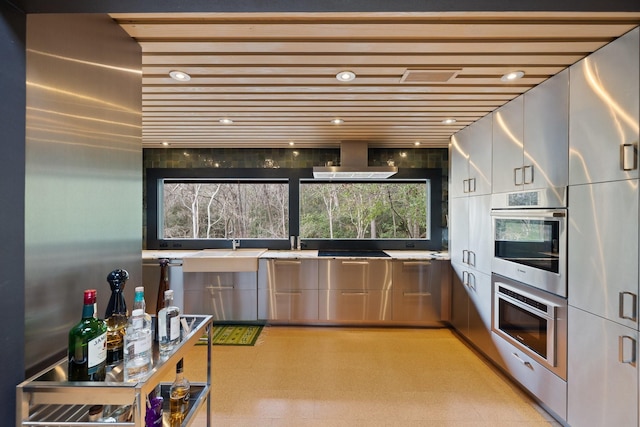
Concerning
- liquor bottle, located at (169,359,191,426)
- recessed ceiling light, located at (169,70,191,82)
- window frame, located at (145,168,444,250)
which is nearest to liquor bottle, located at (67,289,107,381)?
liquor bottle, located at (169,359,191,426)

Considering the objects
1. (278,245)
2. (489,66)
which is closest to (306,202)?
(278,245)

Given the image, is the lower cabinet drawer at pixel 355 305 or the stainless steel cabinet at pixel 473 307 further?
the lower cabinet drawer at pixel 355 305

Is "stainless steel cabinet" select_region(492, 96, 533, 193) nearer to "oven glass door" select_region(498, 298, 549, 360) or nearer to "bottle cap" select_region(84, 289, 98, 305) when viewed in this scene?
"oven glass door" select_region(498, 298, 549, 360)

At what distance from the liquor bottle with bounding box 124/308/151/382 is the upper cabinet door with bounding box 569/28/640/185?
221 cm

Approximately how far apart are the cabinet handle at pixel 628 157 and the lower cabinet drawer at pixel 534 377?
4.36 feet

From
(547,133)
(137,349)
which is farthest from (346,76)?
(137,349)

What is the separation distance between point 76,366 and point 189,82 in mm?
1739

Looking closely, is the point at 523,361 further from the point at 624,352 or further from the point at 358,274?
the point at 358,274

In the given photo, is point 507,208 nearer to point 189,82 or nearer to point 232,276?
point 189,82

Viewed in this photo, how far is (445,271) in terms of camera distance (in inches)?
138

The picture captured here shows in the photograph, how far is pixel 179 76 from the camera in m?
1.90

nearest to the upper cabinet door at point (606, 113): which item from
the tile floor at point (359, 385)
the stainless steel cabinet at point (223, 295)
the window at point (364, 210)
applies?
the tile floor at point (359, 385)

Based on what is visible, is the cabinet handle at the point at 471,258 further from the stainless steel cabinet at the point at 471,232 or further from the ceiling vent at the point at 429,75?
the ceiling vent at the point at 429,75

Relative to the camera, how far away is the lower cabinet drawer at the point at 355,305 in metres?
3.53
